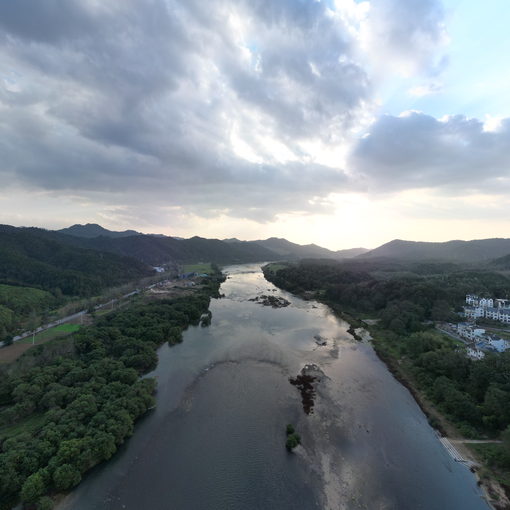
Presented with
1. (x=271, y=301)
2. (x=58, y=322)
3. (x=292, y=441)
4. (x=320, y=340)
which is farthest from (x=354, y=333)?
(x=58, y=322)

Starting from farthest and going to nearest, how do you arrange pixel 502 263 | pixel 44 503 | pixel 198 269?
pixel 198 269 → pixel 502 263 → pixel 44 503

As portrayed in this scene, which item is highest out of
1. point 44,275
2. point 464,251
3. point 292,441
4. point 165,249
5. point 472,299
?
point 464,251

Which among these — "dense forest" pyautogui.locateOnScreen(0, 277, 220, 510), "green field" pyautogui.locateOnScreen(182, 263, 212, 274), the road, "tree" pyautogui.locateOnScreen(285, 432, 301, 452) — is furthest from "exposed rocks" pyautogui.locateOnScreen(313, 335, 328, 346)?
"green field" pyautogui.locateOnScreen(182, 263, 212, 274)

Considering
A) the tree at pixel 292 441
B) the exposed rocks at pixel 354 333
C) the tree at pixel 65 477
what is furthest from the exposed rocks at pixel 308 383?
the tree at pixel 65 477

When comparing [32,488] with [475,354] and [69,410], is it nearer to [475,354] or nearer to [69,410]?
[69,410]

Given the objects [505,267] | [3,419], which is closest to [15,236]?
[3,419]

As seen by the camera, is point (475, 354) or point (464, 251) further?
→ point (464, 251)

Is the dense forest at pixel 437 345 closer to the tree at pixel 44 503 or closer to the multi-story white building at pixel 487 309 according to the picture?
the multi-story white building at pixel 487 309

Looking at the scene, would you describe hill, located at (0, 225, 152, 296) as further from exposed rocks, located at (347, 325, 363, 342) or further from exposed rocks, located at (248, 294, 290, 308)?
exposed rocks, located at (347, 325, 363, 342)

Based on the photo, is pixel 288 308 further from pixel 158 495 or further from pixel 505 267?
pixel 505 267
